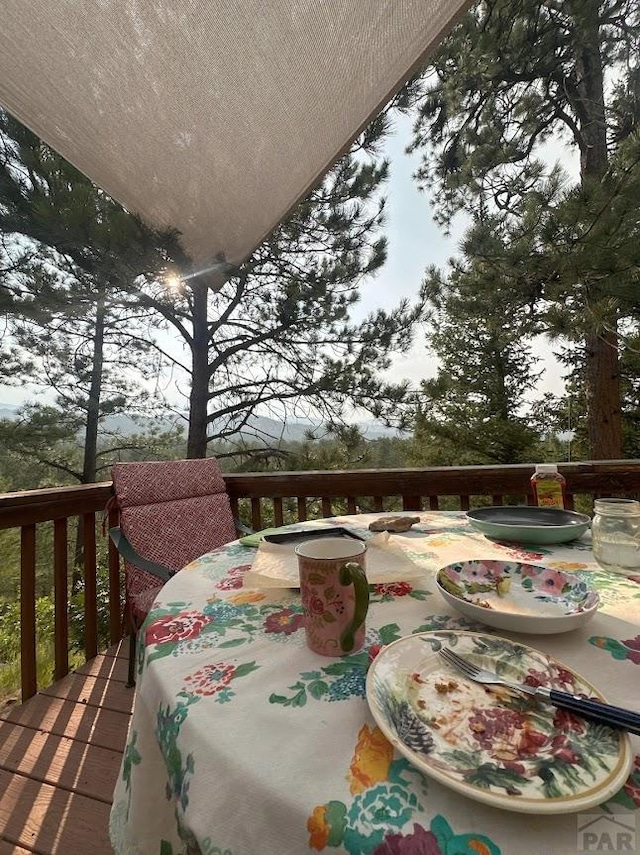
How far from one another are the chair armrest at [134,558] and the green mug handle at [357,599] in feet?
3.57

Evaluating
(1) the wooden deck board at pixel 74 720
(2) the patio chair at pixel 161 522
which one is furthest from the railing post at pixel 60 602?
(2) the patio chair at pixel 161 522

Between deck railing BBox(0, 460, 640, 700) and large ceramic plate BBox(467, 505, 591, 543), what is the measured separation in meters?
0.86

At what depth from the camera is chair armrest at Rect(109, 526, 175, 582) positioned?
55.9 inches

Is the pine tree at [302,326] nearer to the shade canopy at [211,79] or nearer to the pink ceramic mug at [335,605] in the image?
the shade canopy at [211,79]

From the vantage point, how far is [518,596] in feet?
2.22

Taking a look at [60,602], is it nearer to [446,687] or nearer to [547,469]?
[446,687]

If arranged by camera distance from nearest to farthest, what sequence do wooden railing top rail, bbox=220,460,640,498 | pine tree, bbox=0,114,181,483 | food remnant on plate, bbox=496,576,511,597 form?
food remnant on plate, bbox=496,576,511,597
wooden railing top rail, bbox=220,460,640,498
pine tree, bbox=0,114,181,483

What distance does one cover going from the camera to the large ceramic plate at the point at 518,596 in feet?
1.79

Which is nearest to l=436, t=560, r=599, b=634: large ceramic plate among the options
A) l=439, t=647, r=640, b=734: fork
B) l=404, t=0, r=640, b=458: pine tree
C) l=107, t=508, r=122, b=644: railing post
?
l=439, t=647, r=640, b=734: fork

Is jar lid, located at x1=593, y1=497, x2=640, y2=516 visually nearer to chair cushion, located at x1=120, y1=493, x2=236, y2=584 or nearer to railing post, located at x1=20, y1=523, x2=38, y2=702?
chair cushion, located at x1=120, y1=493, x2=236, y2=584

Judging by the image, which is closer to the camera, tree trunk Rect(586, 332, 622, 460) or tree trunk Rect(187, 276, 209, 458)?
tree trunk Rect(586, 332, 622, 460)

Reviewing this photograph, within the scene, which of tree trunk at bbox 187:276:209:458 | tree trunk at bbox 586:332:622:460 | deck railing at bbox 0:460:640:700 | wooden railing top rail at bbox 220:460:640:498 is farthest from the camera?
tree trunk at bbox 187:276:209:458

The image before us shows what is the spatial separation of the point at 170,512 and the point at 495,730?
1.56m

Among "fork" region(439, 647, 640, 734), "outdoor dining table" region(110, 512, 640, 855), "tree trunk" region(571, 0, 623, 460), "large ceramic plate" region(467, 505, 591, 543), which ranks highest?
"tree trunk" region(571, 0, 623, 460)
